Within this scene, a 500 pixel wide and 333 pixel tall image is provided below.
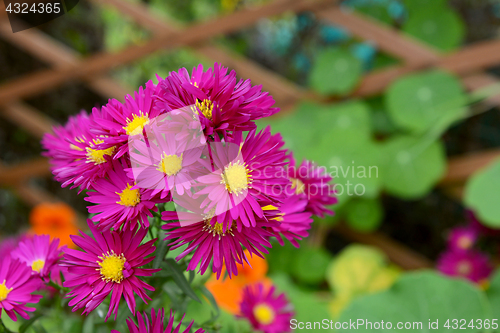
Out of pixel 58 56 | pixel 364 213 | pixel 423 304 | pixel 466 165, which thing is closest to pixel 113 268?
pixel 423 304

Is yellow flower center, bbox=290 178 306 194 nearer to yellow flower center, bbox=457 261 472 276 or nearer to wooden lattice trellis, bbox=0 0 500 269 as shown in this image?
yellow flower center, bbox=457 261 472 276

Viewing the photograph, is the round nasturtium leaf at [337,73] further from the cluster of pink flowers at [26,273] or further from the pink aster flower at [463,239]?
the cluster of pink flowers at [26,273]

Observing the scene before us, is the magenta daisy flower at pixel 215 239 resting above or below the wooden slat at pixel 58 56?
above

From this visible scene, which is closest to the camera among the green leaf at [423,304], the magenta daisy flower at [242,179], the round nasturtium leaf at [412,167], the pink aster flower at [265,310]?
the magenta daisy flower at [242,179]

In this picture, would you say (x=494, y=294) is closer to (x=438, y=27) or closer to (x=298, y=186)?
(x=298, y=186)

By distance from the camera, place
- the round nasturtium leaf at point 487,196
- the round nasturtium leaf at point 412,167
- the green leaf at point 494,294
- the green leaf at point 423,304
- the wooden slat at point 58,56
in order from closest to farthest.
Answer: the green leaf at point 423,304 < the green leaf at point 494,294 < the round nasturtium leaf at point 487,196 < the round nasturtium leaf at point 412,167 < the wooden slat at point 58,56

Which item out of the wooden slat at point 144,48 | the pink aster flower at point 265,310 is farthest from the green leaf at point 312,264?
the wooden slat at point 144,48

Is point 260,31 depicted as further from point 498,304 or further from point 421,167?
point 498,304
